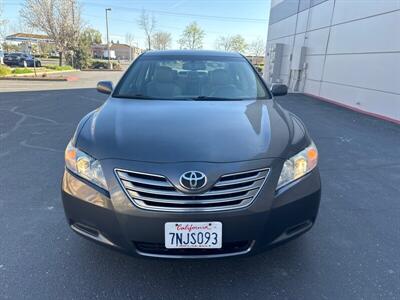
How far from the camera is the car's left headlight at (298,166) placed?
73.9 inches

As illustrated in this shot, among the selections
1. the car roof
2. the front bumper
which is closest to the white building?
the car roof

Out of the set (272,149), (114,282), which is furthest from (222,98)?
(114,282)

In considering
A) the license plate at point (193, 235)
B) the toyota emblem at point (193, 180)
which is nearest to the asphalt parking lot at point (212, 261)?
the license plate at point (193, 235)

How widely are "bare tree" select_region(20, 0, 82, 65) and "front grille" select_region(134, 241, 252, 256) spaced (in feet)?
97.4

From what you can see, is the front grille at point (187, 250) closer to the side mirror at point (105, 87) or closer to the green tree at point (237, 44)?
the side mirror at point (105, 87)

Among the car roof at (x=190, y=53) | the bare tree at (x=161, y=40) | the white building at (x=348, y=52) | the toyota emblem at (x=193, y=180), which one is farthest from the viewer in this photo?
the bare tree at (x=161, y=40)

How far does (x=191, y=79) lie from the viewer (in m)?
3.20

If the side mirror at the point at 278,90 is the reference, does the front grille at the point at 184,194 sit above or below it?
below

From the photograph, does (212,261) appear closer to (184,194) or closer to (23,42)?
(184,194)

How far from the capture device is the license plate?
1.71m

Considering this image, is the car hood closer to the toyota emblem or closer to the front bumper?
the toyota emblem

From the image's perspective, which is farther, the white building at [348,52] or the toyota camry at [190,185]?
the white building at [348,52]

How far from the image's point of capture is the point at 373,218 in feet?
9.91

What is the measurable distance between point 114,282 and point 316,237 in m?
1.72
